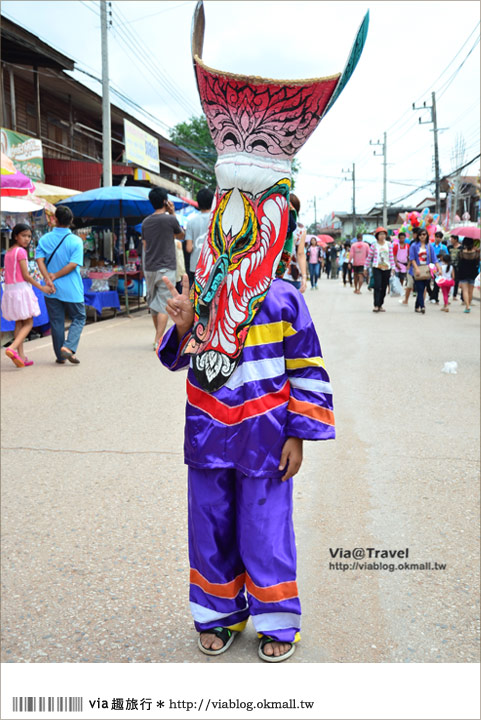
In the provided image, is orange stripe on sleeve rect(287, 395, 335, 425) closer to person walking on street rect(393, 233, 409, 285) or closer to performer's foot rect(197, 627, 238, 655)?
performer's foot rect(197, 627, 238, 655)

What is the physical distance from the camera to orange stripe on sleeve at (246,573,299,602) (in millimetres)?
2193

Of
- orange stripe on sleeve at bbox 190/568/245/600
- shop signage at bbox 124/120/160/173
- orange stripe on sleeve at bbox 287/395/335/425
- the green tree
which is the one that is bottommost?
orange stripe on sleeve at bbox 190/568/245/600

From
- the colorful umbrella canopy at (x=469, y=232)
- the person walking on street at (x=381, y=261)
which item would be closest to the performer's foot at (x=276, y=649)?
the colorful umbrella canopy at (x=469, y=232)

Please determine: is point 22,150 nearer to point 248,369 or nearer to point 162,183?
point 162,183

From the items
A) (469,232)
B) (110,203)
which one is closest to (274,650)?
(110,203)

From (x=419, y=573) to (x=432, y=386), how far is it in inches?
148

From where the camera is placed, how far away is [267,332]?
2.00 meters

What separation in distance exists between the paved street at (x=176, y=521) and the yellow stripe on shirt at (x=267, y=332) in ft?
3.72

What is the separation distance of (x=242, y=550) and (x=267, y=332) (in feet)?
2.41

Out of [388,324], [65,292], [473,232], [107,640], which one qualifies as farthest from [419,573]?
[473,232]

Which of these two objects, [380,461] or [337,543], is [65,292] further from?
[337,543]

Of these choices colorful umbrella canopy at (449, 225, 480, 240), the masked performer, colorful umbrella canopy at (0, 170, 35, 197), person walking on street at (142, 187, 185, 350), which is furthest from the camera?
colorful umbrella canopy at (449, 225, 480, 240)

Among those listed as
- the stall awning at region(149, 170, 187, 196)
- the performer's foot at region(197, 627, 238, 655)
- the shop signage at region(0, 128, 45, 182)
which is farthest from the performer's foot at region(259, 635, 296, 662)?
the stall awning at region(149, 170, 187, 196)

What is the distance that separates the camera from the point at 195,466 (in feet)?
6.95
